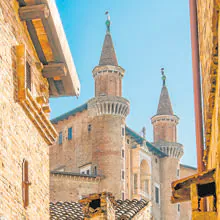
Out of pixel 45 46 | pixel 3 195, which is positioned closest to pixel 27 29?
pixel 45 46

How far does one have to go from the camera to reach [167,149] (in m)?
63.6

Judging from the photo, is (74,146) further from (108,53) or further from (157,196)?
(157,196)

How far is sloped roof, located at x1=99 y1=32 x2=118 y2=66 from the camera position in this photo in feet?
188

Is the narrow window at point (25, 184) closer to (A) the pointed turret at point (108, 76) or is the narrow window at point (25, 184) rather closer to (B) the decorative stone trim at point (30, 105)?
(B) the decorative stone trim at point (30, 105)

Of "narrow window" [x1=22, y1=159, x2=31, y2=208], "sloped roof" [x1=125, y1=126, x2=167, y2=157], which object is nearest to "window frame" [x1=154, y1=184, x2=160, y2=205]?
"sloped roof" [x1=125, y1=126, x2=167, y2=157]

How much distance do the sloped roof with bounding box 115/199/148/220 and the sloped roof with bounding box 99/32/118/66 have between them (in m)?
41.3

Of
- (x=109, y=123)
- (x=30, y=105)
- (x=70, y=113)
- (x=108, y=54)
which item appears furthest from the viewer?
(x=70, y=113)

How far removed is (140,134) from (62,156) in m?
7.61

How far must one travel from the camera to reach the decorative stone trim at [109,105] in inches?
2211

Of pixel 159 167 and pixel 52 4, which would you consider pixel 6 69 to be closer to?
pixel 52 4

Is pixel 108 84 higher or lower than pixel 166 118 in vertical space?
higher

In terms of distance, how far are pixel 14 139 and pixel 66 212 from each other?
5598 millimetres

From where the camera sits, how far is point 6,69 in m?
9.26

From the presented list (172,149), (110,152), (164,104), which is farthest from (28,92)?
(164,104)
